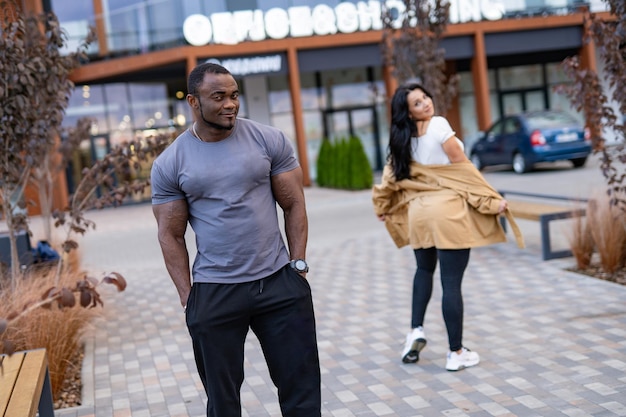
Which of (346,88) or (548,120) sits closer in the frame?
(548,120)

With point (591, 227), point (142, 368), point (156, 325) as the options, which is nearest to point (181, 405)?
point (142, 368)

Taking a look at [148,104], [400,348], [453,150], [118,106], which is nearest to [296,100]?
[148,104]

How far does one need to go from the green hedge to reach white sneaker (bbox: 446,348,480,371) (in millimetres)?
15477

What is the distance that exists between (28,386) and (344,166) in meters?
17.9

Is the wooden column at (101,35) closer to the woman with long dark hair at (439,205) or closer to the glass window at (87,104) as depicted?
the glass window at (87,104)

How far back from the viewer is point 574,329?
5.80m

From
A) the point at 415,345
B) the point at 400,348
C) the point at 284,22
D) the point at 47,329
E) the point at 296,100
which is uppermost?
the point at 284,22

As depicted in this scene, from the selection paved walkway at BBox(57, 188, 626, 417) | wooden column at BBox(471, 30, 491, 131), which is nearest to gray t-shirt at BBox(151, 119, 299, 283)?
paved walkway at BBox(57, 188, 626, 417)

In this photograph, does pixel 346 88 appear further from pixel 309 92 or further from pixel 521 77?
pixel 521 77

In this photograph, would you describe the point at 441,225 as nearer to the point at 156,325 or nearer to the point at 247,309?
the point at 247,309

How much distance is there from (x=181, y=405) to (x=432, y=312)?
256 cm

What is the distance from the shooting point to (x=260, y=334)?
11.3 ft

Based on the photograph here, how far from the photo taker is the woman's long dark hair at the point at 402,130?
5188mm

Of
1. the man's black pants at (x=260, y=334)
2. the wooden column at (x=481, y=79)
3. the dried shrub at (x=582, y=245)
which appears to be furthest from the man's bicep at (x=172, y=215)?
the wooden column at (x=481, y=79)
